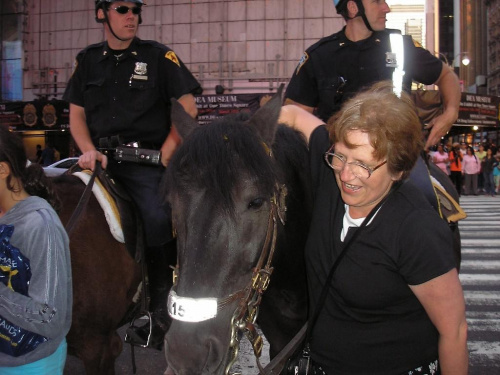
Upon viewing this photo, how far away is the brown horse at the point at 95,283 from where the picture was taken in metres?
3.27

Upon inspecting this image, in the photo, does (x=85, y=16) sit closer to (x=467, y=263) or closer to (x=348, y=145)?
(x=467, y=263)

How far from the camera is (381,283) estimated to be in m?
2.02

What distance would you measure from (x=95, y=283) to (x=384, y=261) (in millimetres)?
2112

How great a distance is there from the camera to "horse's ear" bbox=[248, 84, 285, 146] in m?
2.45

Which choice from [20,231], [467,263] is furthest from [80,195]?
[467,263]

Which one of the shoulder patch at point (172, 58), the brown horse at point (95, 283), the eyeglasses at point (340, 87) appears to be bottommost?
the brown horse at point (95, 283)

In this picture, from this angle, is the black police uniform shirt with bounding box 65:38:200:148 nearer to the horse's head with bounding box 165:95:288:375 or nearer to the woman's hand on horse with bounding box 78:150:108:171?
the woman's hand on horse with bounding box 78:150:108:171

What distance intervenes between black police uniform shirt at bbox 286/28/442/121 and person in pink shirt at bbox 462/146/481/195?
717 inches

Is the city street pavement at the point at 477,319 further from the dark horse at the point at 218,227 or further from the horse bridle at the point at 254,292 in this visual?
the dark horse at the point at 218,227

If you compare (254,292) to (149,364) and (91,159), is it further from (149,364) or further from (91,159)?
(149,364)

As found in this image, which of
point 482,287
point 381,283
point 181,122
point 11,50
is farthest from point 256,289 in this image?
point 11,50

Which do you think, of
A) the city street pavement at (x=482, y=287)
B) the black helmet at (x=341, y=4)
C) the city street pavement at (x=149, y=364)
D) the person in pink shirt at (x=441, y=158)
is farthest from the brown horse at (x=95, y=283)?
the person in pink shirt at (x=441, y=158)

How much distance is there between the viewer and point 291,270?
2.87 m

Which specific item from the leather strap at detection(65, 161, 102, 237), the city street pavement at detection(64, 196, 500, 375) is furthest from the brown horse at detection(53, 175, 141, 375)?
the city street pavement at detection(64, 196, 500, 375)
